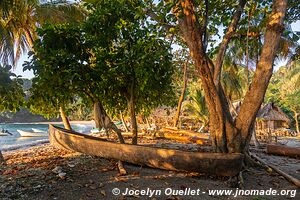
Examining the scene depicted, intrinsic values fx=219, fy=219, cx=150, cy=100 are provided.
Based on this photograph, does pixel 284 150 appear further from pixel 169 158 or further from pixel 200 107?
pixel 200 107

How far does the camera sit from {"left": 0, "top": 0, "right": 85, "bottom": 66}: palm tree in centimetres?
644

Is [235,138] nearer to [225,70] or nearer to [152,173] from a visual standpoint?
[152,173]

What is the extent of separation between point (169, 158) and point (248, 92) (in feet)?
6.77

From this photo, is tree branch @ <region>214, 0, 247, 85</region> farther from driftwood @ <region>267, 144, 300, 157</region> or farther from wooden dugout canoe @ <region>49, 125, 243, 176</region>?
driftwood @ <region>267, 144, 300, 157</region>

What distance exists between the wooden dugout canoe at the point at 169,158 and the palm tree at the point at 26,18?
4.20m

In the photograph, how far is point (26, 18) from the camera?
7.65m

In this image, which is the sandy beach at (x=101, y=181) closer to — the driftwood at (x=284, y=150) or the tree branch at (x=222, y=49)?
the tree branch at (x=222, y=49)

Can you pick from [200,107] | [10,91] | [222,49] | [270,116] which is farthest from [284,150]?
[270,116]

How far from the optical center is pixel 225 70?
1588cm

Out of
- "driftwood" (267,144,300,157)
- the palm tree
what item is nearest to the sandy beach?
"driftwood" (267,144,300,157)

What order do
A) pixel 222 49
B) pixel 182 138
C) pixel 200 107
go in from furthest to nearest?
1. pixel 200 107
2. pixel 182 138
3. pixel 222 49

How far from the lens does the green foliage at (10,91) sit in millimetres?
4032

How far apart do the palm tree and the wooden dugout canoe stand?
13.8 ft

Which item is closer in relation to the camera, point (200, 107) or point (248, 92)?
point (248, 92)
